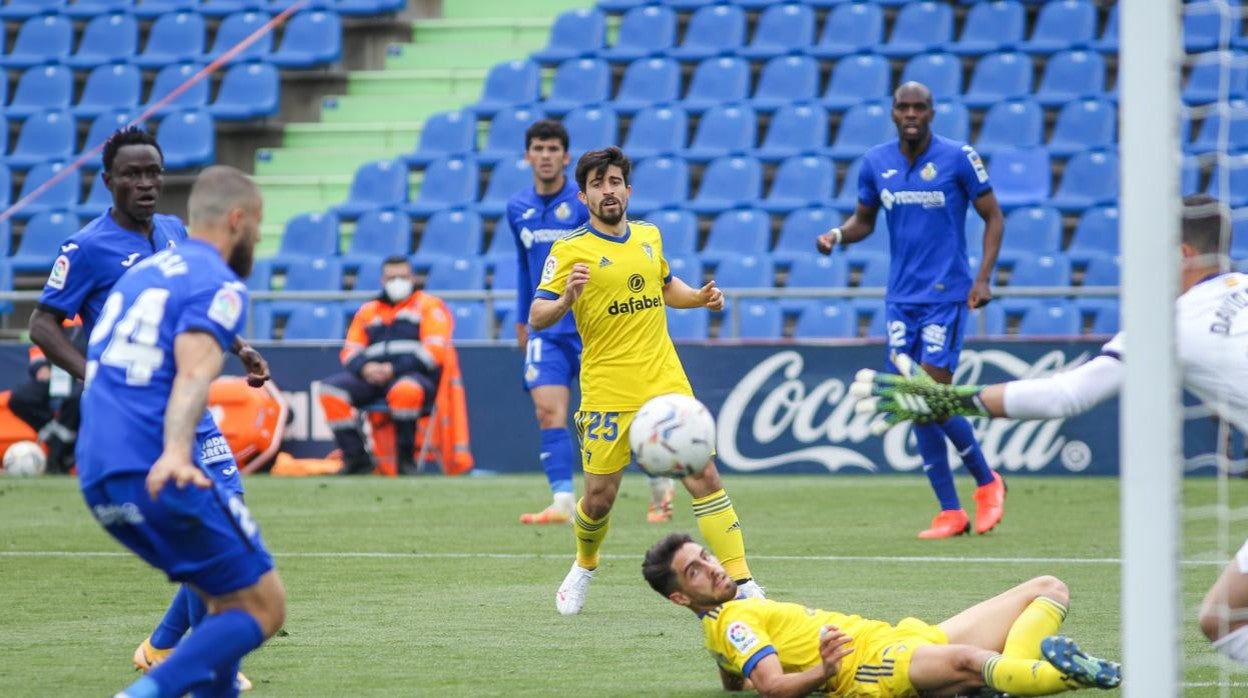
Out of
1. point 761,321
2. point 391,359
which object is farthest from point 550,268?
point 761,321

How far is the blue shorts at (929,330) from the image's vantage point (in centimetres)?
1134

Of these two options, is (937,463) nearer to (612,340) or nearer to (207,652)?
(612,340)

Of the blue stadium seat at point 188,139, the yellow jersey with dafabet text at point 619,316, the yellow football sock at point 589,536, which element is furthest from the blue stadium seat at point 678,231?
the yellow football sock at point 589,536

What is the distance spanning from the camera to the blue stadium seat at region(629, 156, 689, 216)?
19.5 m

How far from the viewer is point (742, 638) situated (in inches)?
234

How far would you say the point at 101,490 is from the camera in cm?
508

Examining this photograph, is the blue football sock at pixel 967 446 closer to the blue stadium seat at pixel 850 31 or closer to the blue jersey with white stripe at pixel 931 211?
the blue jersey with white stripe at pixel 931 211

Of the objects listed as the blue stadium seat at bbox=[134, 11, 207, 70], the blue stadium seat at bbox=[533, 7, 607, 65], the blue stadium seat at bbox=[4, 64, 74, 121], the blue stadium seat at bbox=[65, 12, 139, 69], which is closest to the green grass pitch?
the blue stadium seat at bbox=[533, 7, 607, 65]

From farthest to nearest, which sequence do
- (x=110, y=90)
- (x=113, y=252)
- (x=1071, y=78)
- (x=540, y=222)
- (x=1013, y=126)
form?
(x=110, y=90), (x=1071, y=78), (x=1013, y=126), (x=540, y=222), (x=113, y=252)

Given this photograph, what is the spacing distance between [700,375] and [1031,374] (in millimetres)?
2948

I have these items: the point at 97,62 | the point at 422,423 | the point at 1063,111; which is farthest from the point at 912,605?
the point at 97,62

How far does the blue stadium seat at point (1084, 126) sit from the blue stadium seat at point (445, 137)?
6.69 m

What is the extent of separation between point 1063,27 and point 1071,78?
847mm

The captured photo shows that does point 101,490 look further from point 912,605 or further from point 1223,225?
point 912,605
